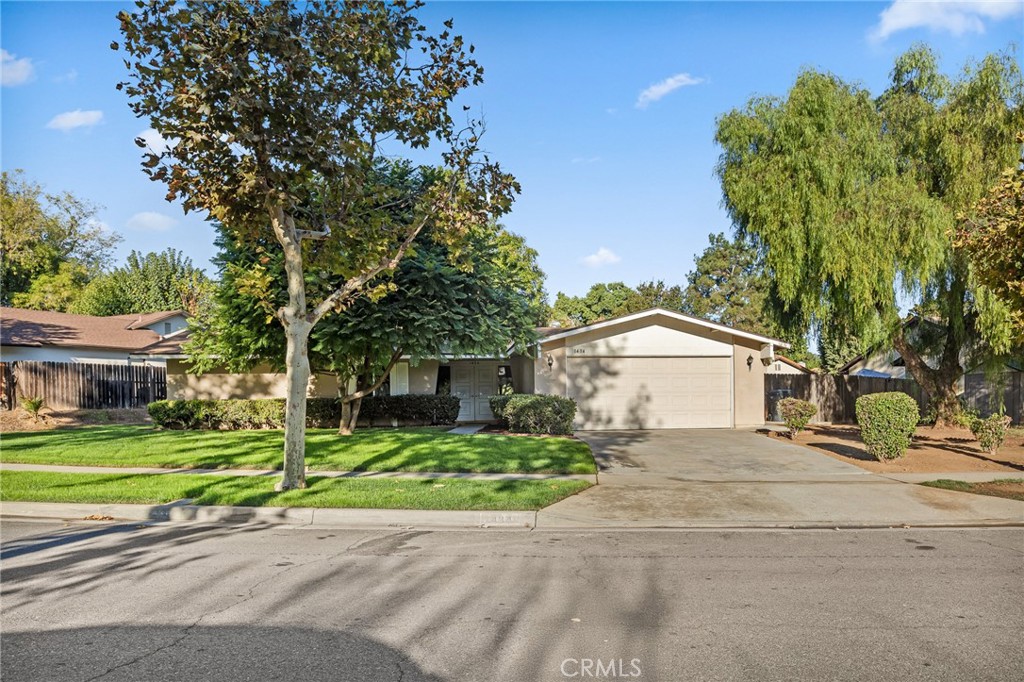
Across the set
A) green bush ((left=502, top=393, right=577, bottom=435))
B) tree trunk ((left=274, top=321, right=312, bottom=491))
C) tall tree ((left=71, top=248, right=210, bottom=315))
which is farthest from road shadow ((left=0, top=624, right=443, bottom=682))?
tall tree ((left=71, top=248, right=210, bottom=315))

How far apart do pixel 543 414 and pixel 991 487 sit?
966cm

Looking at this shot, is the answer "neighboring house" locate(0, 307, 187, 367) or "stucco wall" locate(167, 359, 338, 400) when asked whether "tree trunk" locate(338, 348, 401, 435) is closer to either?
"stucco wall" locate(167, 359, 338, 400)

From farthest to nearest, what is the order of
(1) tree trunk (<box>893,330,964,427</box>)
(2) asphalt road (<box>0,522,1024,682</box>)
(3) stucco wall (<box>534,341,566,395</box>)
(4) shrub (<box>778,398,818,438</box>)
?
(3) stucco wall (<box>534,341,566,395</box>)
(1) tree trunk (<box>893,330,964,427</box>)
(4) shrub (<box>778,398,818,438</box>)
(2) asphalt road (<box>0,522,1024,682</box>)

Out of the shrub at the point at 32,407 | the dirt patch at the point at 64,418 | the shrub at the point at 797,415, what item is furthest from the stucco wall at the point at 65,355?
the shrub at the point at 797,415

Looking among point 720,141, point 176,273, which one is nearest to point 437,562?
point 720,141

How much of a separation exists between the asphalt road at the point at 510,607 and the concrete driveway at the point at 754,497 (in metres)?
1.05

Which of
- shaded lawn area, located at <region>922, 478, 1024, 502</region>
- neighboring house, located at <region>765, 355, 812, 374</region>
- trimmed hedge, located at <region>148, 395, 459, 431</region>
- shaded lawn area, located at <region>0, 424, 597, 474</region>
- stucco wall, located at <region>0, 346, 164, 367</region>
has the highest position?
stucco wall, located at <region>0, 346, 164, 367</region>

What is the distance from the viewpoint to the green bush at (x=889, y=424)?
13.5m

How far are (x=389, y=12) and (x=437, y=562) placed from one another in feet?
27.2

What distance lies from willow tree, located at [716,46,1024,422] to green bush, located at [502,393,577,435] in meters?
6.55

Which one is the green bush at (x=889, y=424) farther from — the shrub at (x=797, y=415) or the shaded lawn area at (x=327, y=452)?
the shaded lawn area at (x=327, y=452)

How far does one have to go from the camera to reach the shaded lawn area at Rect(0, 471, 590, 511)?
9664 mm

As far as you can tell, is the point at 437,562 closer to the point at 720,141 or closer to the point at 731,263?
the point at 720,141

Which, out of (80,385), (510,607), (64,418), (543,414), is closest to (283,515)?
(510,607)
